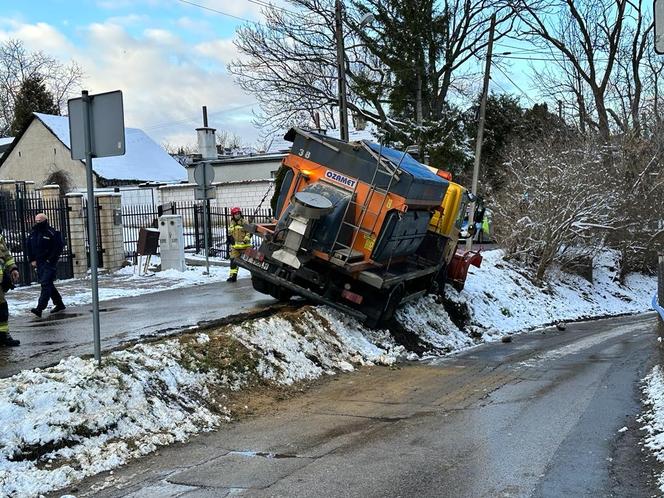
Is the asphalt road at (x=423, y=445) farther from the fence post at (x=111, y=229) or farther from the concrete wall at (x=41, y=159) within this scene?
the concrete wall at (x=41, y=159)

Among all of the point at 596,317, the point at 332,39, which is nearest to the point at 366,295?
the point at 596,317

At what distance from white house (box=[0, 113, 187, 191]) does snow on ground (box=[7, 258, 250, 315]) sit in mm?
24867

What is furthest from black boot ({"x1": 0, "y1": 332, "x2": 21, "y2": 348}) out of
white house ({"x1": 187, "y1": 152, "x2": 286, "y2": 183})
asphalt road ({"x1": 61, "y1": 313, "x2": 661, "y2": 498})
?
white house ({"x1": 187, "y1": 152, "x2": 286, "y2": 183})

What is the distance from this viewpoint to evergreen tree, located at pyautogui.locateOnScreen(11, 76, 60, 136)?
5594 cm

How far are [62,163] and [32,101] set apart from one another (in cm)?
1462

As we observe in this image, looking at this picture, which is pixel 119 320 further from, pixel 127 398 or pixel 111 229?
pixel 111 229

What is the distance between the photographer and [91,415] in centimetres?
595

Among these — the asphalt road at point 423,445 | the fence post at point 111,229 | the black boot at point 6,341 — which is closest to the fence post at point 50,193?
the fence post at point 111,229

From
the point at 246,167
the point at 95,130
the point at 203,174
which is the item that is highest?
the point at 246,167

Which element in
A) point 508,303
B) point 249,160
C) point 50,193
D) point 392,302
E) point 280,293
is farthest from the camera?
point 249,160

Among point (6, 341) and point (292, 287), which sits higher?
point (292, 287)

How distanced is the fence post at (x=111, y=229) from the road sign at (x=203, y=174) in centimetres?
306

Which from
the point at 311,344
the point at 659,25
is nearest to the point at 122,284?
the point at 311,344

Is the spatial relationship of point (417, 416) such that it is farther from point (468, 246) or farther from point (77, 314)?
point (468, 246)
